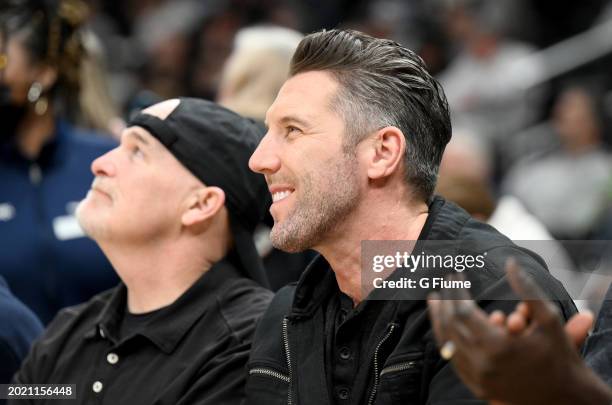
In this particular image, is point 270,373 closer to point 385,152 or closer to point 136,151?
point 385,152

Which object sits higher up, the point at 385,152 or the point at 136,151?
the point at 385,152

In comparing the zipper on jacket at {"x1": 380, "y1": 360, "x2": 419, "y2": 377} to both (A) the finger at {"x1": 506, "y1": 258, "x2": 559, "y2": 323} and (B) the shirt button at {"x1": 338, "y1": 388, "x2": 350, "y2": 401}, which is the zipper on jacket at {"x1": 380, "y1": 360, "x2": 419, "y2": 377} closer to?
(B) the shirt button at {"x1": 338, "y1": 388, "x2": 350, "y2": 401}

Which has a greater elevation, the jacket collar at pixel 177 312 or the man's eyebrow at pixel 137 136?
the man's eyebrow at pixel 137 136

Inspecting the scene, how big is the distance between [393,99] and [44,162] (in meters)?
2.28

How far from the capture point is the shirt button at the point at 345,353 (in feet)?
8.82

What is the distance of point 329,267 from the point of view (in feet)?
9.65

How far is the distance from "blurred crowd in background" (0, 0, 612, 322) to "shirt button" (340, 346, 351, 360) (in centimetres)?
340

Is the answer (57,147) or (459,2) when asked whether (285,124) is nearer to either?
(57,147)

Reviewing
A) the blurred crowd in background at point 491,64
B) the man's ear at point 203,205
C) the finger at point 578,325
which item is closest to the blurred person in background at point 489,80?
the blurred crowd in background at point 491,64

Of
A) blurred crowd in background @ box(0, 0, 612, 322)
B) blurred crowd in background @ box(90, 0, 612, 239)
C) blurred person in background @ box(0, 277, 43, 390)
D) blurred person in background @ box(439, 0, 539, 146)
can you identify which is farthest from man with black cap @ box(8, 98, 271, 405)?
blurred person in background @ box(439, 0, 539, 146)

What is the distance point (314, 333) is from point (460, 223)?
44 centimetres

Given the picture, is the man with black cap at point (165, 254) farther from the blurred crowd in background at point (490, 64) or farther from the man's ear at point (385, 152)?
the blurred crowd in background at point (490, 64)

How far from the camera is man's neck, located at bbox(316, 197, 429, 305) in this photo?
2799 millimetres

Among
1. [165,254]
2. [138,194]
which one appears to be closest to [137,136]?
[138,194]
